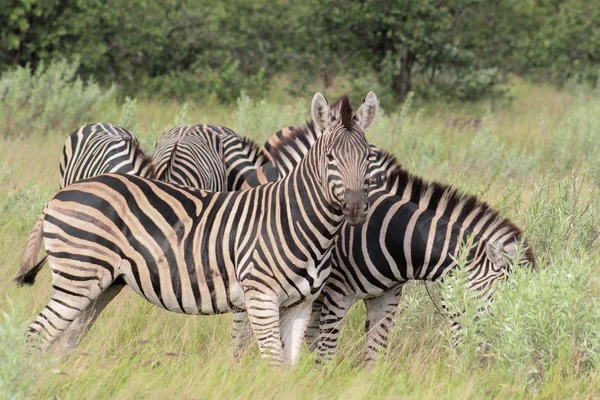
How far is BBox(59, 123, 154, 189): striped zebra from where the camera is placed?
6762mm

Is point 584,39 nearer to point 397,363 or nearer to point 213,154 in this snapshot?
point 213,154

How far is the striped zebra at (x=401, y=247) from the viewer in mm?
4984

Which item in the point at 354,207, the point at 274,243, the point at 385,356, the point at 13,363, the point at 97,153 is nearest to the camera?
the point at 13,363

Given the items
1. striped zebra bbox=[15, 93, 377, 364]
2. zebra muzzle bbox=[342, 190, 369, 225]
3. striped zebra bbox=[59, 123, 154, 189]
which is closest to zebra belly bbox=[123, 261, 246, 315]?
striped zebra bbox=[15, 93, 377, 364]

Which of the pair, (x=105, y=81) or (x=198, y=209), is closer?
(x=198, y=209)

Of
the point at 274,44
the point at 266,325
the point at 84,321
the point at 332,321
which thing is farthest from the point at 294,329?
the point at 274,44

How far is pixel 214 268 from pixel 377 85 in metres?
12.8

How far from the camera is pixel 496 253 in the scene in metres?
4.83

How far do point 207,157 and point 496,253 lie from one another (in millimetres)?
3411

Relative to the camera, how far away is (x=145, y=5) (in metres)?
16.9

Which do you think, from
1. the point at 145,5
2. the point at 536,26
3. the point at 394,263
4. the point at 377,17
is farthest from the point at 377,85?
the point at 394,263

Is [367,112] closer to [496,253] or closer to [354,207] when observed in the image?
[354,207]

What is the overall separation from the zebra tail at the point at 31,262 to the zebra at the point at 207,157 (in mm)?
1996

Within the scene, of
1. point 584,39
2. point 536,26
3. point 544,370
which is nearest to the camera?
point 544,370
